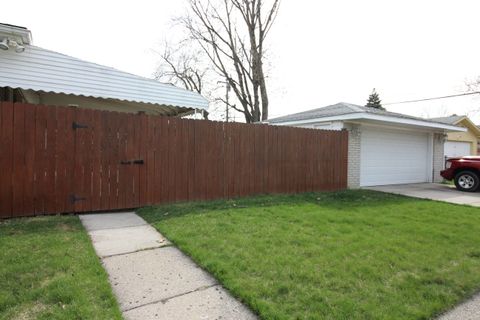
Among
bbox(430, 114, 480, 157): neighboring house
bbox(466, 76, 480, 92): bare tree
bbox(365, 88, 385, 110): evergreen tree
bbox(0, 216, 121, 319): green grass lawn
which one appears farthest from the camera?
bbox(365, 88, 385, 110): evergreen tree

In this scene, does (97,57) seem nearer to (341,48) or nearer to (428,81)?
(341,48)

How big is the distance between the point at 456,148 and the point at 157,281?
25358 mm

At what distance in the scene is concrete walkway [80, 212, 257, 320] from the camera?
8.03ft

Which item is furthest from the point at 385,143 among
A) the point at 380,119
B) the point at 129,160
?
the point at 129,160

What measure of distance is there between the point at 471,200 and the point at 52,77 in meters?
11.3

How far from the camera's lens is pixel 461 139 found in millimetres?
22688

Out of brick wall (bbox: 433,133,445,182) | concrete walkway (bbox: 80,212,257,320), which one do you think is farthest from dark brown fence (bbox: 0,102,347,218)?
brick wall (bbox: 433,133,445,182)

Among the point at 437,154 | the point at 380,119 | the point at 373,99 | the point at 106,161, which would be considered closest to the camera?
the point at 106,161

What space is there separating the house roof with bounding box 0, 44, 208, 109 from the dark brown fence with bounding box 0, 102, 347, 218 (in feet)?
7.72

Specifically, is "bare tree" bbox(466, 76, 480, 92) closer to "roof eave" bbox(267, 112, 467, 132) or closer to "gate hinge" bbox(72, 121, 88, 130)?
"roof eave" bbox(267, 112, 467, 132)

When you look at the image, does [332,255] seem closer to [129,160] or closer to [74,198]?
[129,160]

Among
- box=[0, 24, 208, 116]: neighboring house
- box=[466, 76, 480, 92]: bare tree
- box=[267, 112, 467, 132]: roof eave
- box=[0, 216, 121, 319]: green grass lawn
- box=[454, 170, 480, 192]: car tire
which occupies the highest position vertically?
box=[466, 76, 480, 92]: bare tree

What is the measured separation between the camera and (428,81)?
25.4 m

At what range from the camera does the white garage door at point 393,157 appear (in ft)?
35.7
